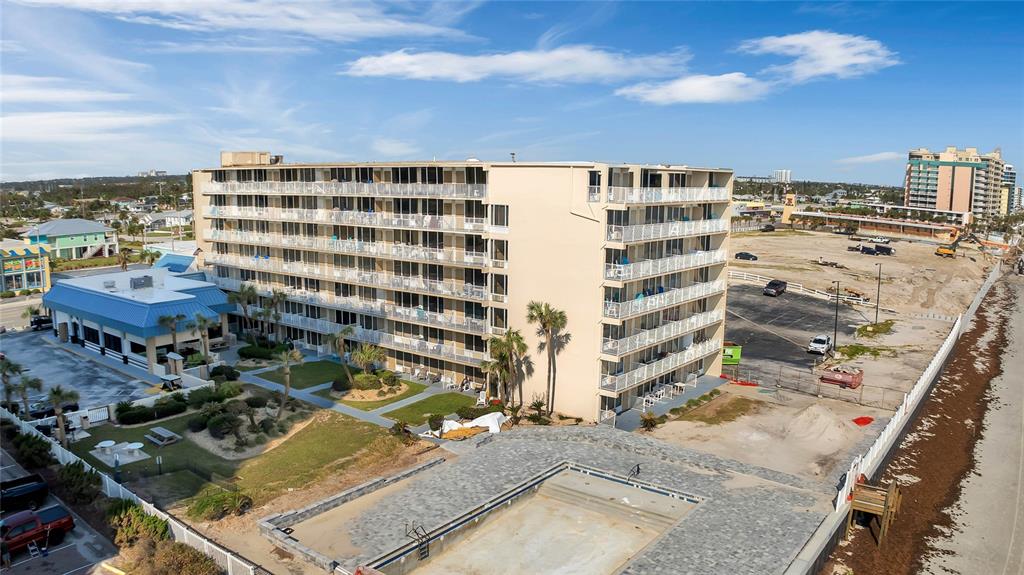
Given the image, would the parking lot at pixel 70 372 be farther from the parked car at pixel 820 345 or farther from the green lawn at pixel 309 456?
the parked car at pixel 820 345

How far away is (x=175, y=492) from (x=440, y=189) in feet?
83.6

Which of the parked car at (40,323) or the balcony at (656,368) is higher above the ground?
the balcony at (656,368)

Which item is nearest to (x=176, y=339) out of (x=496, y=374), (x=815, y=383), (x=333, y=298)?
(x=333, y=298)

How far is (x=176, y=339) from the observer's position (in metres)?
54.7

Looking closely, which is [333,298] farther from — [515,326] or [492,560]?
[492,560]

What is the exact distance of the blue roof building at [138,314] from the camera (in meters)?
53.7

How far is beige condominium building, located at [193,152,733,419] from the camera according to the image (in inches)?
1638

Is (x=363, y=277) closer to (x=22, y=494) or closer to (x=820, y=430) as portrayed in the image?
(x=22, y=494)

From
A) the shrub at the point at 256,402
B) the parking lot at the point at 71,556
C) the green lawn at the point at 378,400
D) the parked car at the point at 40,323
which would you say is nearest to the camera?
the parking lot at the point at 71,556

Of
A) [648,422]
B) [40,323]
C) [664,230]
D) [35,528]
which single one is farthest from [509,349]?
[40,323]

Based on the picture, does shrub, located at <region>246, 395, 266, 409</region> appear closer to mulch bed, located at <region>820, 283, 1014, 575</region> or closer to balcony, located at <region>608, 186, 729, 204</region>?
balcony, located at <region>608, 186, 729, 204</region>

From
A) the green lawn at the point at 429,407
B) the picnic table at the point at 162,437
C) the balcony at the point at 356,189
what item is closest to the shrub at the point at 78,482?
the picnic table at the point at 162,437

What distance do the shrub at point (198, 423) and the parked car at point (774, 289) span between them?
71576 mm

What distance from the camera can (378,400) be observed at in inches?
1837
